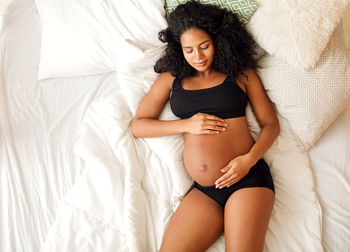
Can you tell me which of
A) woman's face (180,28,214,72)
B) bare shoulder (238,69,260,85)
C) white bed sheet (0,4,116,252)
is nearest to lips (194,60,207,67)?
woman's face (180,28,214,72)

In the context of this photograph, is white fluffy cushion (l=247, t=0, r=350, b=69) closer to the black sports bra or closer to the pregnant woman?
the pregnant woman

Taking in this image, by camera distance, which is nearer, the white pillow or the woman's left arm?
the woman's left arm

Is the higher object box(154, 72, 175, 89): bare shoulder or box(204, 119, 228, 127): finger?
box(154, 72, 175, 89): bare shoulder

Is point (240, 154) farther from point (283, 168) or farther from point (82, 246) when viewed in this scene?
point (82, 246)

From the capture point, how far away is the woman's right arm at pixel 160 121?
1.22 m

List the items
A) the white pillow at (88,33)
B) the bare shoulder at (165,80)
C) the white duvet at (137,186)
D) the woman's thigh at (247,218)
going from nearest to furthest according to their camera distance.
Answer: the woman's thigh at (247,218), the white duvet at (137,186), the bare shoulder at (165,80), the white pillow at (88,33)

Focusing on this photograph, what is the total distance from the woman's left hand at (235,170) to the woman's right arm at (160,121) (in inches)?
6.1

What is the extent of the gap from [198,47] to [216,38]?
163 millimetres

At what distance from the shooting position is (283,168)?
1.29 m

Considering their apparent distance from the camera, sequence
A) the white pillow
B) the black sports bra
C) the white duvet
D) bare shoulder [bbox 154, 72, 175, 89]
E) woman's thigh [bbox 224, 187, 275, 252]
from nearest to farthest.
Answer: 1. woman's thigh [bbox 224, 187, 275, 252]
2. the white duvet
3. the black sports bra
4. bare shoulder [bbox 154, 72, 175, 89]
5. the white pillow

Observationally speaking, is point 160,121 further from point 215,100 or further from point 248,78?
point 248,78

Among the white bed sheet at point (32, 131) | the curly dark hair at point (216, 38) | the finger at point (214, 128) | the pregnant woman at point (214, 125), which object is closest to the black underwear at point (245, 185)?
the pregnant woman at point (214, 125)

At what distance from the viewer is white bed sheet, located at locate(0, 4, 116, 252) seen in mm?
1223

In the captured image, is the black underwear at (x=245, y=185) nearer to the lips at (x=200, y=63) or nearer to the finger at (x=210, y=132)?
the finger at (x=210, y=132)
